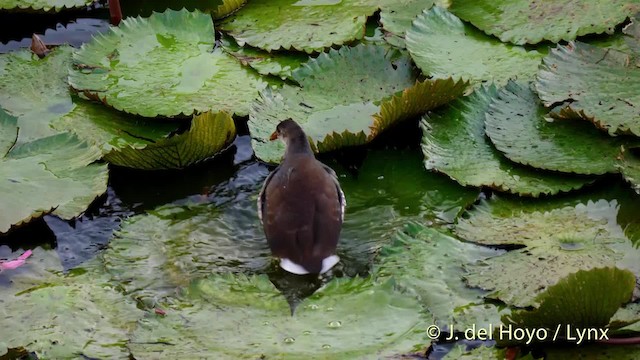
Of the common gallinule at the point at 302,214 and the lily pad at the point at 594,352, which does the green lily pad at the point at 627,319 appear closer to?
the lily pad at the point at 594,352

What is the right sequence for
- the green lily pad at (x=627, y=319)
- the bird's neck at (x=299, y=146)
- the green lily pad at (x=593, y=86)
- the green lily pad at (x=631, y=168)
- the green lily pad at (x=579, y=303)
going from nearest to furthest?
the green lily pad at (x=579, y=303) → the green lily pad at (x=627, y=319) → the green lily pad at (x=631, y=168) → the bird's neck at (x=299, y=146) → the green lily pad at (x=593, y=86)

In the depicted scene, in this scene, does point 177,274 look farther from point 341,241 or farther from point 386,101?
point 386,101

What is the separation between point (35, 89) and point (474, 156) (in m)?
2.13

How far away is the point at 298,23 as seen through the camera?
199 inches

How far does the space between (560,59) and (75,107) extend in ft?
7.32

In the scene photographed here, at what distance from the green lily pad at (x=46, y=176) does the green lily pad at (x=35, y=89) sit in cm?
15

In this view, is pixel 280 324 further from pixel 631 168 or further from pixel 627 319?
pixel 631 168

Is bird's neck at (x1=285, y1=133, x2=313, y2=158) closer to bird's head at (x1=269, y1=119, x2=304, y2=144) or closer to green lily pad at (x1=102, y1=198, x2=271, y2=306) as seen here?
bird's head at (x1=269, y1=119, x2=304, y2=144)

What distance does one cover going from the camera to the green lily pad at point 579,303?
3.03m

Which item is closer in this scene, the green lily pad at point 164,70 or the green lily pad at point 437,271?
the green lily pad at point 437,271

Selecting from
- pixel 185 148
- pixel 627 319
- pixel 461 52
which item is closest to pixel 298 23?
pixel 461 52

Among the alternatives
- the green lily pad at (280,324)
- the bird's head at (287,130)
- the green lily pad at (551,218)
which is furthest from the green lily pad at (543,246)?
the bird's head at (287,130)

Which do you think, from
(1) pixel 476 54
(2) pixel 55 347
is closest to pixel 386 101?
(1) pixel 476 54

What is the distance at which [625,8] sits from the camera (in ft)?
15.7
